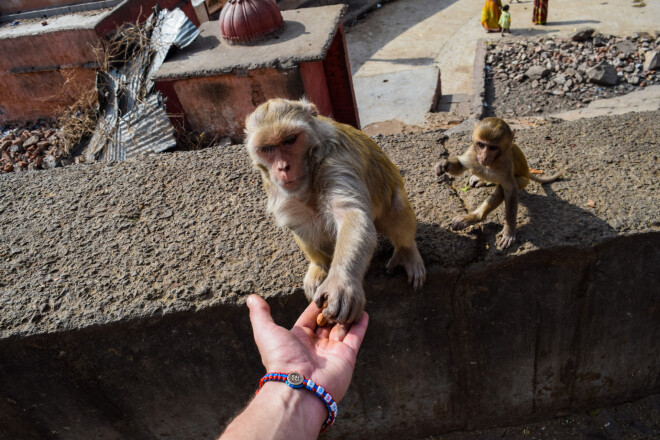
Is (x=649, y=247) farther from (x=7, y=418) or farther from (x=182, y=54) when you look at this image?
(x=182, y=54)

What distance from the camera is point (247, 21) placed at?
20.5 feet

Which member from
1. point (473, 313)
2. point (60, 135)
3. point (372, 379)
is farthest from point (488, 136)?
point (60, 135)

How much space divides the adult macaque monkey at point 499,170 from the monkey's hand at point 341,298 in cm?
91

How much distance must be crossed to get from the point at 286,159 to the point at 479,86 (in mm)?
7077

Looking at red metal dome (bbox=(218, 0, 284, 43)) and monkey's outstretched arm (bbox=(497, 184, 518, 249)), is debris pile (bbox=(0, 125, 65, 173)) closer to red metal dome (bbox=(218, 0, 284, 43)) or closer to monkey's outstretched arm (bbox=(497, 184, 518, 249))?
red metal dome (bbox=(218, 0, 284, 43))

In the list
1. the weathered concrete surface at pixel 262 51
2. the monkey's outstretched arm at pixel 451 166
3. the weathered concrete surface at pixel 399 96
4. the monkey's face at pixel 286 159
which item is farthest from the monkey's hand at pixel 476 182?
the weathered concrete surface at pixel 399 96

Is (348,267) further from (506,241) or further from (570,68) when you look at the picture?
(570,68)

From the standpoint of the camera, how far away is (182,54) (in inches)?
253

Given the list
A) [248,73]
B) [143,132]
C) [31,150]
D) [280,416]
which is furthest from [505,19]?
[280,416]

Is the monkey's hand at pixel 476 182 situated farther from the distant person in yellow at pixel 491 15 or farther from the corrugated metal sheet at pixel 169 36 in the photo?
the distant person in yellow at pixel 491 15

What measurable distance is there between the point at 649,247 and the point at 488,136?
1.02 metres

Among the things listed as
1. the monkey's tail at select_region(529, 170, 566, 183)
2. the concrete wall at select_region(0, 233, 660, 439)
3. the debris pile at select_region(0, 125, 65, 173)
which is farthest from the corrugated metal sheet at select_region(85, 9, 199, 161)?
the monkey's tail at select_region(529, 170, 566, 183)

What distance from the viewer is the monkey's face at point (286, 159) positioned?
83.6 inches

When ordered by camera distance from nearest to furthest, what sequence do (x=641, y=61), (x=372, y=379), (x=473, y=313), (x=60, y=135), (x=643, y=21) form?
(x=473, y=313) < (x=372, y=379) < (x=60, y=135) < (x=641, y=61) < (x=643, y=21)
